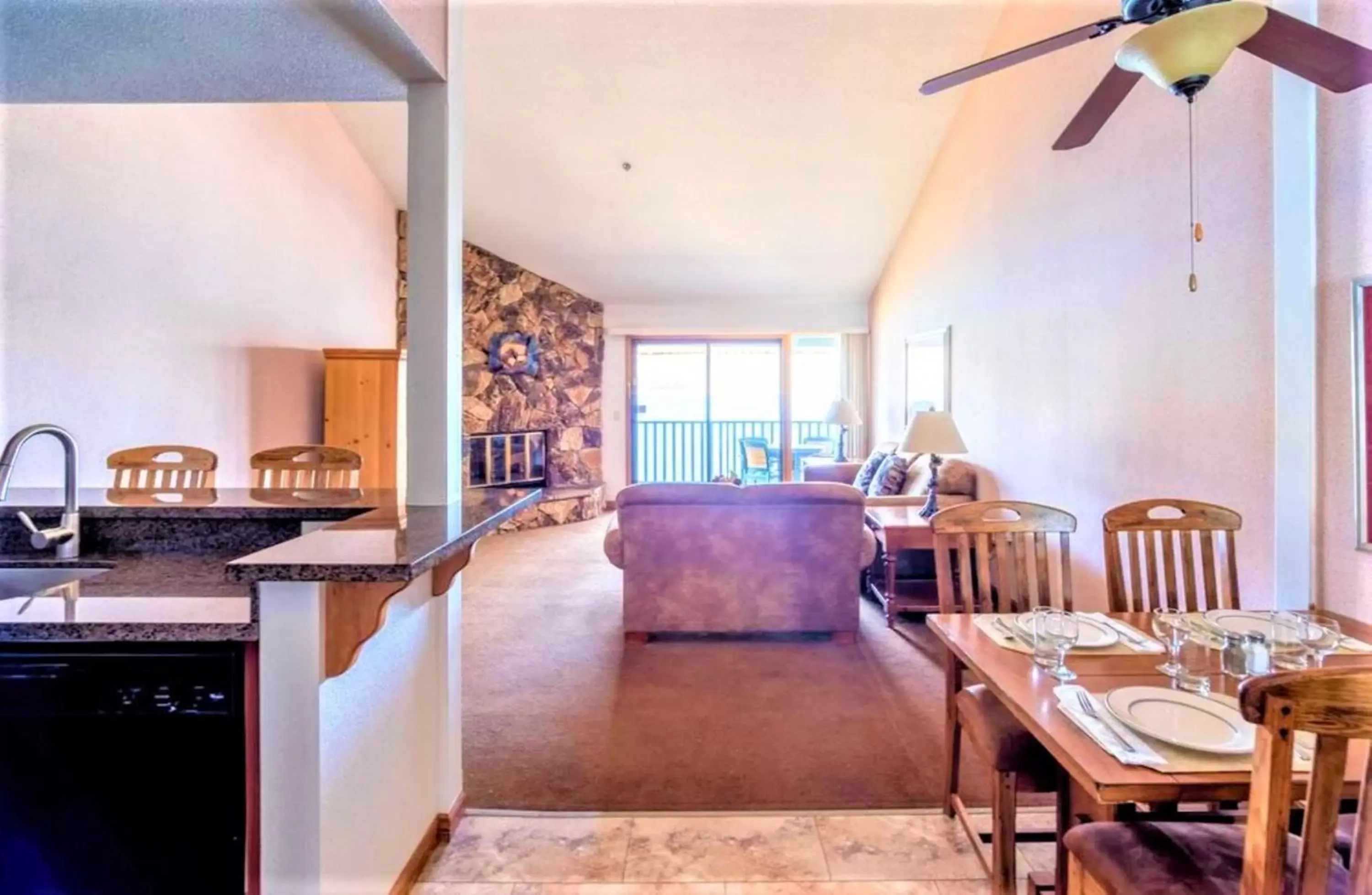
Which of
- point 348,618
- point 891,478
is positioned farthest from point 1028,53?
point 891,478

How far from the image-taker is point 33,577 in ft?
5.11

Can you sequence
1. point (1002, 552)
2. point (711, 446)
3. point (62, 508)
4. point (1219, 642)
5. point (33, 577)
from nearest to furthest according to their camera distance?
1. point (1219, 642)
2. point (33, 577)
3. point (62, 508)
4. point (1002, 552)
5. point (711, 446)

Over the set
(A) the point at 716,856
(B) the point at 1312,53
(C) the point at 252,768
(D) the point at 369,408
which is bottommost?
(A) the point at 716,856

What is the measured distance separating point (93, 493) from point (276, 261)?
2640mm

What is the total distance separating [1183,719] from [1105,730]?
164 mm

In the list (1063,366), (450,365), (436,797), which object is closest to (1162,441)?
(1063,366)

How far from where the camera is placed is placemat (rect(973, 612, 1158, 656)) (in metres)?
1.42

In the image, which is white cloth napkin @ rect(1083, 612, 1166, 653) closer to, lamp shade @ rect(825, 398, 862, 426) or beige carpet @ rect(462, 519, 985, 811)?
beige carpet @ rect(462, 519, 985, 811)

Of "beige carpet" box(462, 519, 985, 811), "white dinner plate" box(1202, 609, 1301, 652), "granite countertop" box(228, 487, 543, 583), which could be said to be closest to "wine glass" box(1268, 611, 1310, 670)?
"white dinner plate" box(1202, 609, 1301, 652)

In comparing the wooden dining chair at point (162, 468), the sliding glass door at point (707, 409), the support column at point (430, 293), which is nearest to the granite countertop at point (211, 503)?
the support column at point (430, 293)

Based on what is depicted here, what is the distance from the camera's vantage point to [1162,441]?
2545 millimetres

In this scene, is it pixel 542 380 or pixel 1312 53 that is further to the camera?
pixel 542 380

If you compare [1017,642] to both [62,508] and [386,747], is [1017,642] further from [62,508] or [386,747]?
[62,508]

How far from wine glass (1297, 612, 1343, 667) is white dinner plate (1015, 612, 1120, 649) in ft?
1.11
